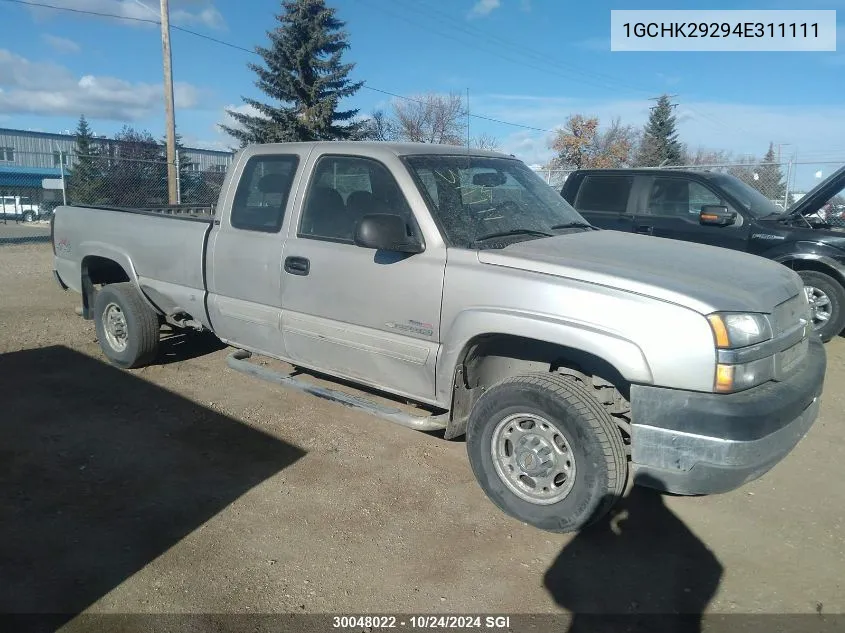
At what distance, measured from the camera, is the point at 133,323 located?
5828 millimetres

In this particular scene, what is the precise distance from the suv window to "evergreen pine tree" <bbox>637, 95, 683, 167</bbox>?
131 ft

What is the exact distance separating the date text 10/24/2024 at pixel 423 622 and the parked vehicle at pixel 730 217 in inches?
232

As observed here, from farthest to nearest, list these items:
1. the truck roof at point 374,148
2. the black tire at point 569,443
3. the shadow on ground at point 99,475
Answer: the truck roof at point 374,148 < the black tire at point 569,443 < the shadow on ground at point 99,475

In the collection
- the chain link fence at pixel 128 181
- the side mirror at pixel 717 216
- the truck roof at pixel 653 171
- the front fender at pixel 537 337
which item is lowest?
the front fender at pixel 537 337

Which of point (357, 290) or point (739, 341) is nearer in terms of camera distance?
point (739, 341)

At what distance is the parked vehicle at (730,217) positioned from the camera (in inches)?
298

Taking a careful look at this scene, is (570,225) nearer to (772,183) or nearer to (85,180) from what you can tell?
(772,183)

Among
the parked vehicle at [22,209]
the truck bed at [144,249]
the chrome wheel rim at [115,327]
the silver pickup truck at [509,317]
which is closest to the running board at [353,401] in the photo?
the silver pickup truck at [509,317]

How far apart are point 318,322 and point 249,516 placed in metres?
1.32

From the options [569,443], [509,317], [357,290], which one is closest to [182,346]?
[357,290]

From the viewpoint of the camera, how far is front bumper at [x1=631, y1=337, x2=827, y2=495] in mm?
3084

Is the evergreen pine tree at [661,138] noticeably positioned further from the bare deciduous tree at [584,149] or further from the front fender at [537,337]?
the front fender at [537,337]

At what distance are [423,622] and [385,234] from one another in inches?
78.7

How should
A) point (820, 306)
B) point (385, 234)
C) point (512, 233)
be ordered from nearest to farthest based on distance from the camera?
point (385, 234)
point (512, 233)
point (820, 306)
